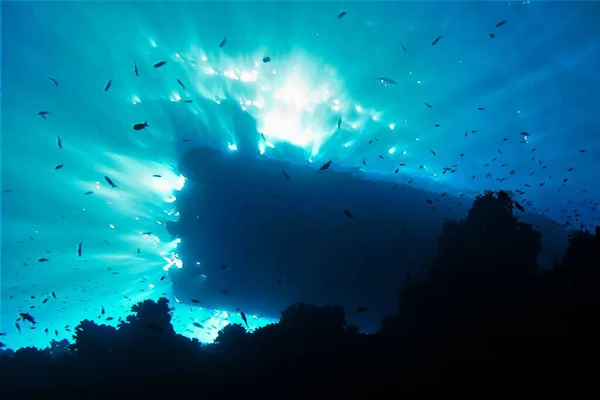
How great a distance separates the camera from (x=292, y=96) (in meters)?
15.5

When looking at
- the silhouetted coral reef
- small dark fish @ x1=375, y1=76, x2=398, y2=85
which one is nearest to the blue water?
small dark fish @ x1=375, y1=76, x2=398, y2=85

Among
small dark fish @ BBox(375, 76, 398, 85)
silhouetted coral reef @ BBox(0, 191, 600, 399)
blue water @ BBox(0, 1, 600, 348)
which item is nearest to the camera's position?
silhouetted coral reef @ BBox(0, 191, 600, 399)

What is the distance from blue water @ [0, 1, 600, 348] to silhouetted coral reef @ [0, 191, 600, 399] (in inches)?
254

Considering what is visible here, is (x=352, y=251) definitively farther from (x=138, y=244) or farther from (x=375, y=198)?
(x=138, y=244)

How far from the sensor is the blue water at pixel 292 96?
40.4 ft

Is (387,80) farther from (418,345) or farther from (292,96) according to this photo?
(418,345)

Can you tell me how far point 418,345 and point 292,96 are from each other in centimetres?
1213

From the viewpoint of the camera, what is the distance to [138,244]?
87.6 ft

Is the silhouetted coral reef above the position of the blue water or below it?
below

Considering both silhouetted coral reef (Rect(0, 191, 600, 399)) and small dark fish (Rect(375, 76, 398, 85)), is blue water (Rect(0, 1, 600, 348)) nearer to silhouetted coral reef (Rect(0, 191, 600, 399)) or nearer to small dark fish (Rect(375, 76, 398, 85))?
small dark fish (Rect(375, 76, 398, 85))

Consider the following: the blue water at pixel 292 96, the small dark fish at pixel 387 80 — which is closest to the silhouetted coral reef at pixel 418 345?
the blue water at pixel 292 96

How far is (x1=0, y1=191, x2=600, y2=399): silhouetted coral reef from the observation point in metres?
7.18

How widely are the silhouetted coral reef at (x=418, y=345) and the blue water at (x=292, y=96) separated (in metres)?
6.45

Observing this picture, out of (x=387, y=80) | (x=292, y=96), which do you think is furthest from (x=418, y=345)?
(x=292, y=96)
